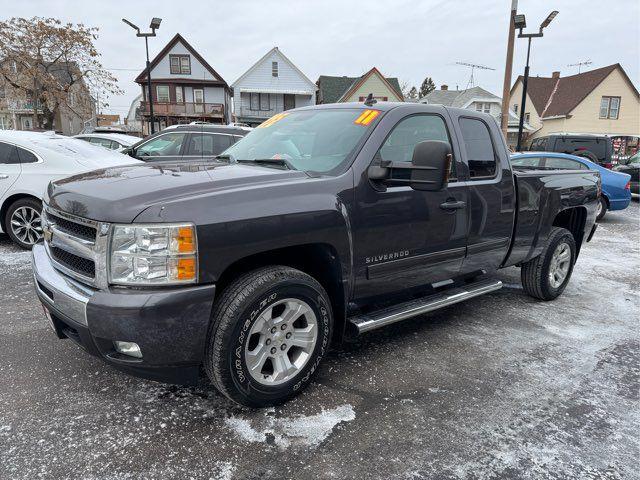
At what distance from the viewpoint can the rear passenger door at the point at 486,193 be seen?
3734 mm

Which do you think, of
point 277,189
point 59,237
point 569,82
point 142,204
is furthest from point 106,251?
point 569,82

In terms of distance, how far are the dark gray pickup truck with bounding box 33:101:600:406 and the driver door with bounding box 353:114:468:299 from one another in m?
0.01

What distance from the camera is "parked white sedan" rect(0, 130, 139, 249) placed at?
241 inches

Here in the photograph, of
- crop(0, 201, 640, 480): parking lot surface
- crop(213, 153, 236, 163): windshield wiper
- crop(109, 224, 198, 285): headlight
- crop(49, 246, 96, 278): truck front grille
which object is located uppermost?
crop(213, 153, 236, 163): windshield wiper

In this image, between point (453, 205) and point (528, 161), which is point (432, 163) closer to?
point (453, 205)

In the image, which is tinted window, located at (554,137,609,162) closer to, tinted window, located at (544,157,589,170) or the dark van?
the dark van

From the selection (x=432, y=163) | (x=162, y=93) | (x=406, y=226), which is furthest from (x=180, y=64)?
(x=432, y=163)

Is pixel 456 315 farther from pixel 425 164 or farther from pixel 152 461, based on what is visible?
pixel 152 461

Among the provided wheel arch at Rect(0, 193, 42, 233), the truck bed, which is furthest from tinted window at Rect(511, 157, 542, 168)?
wheel arch at Rect(0, 193, 42, 233)

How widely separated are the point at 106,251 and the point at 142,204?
303mm

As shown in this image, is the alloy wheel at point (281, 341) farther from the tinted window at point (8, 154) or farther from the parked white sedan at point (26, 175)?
the tinted window at point (8, 154)

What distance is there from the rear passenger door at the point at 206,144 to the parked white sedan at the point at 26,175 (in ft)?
9.63

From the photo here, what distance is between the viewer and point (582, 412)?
288cm

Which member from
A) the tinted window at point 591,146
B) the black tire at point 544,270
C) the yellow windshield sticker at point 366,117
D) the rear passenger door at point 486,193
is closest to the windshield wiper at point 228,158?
the yellow windshield sticker at point 366,117
